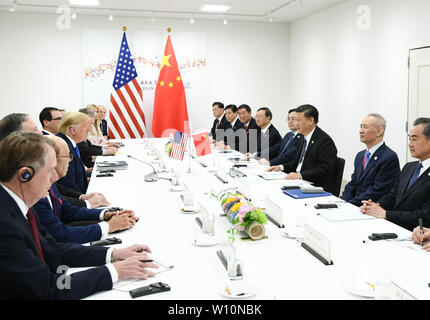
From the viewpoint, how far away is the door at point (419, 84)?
18.5 feet

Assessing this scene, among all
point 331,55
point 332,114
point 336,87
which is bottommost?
point 332,114

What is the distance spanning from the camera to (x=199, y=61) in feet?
30.8

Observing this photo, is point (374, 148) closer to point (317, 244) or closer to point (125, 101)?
point (317, 244)

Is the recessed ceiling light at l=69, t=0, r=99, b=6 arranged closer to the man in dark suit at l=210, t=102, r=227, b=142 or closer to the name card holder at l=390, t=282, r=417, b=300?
the man in dark suit at l=210, t=102, r=227, b=142

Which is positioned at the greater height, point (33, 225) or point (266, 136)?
point (266, 136)

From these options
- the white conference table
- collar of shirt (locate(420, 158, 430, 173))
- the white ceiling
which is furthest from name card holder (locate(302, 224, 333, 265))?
the white ceiling

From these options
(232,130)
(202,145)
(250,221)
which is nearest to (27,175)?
(250,221)

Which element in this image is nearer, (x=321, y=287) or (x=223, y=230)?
(x=321, y=287)

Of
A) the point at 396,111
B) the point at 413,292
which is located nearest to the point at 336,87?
the point at 396,111

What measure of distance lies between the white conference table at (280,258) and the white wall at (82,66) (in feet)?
21.2

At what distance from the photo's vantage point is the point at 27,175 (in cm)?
153

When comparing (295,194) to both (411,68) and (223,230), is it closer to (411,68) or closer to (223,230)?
(223,230)

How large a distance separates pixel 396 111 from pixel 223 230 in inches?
189

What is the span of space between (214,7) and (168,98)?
218 cm
